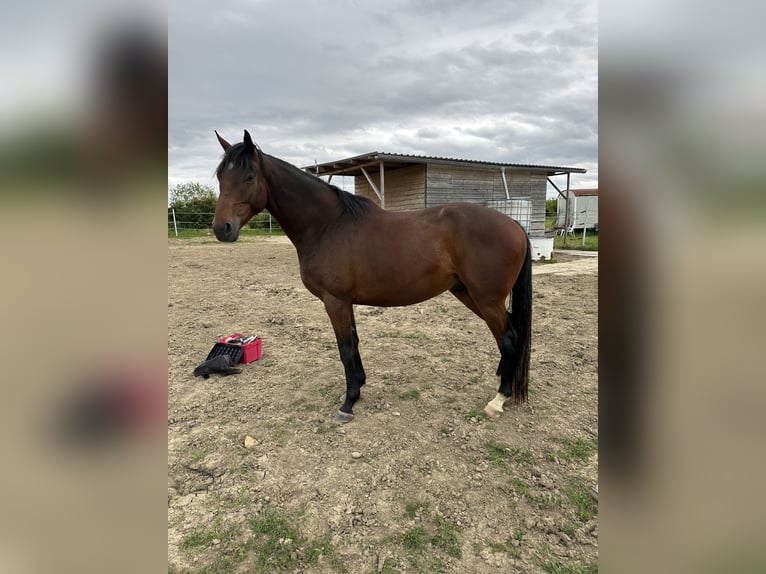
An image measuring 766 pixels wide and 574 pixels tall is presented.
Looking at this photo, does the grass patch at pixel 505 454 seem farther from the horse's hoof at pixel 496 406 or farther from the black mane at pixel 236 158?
the black mane at pixel 236 158

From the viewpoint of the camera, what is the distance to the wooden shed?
12.7 meters

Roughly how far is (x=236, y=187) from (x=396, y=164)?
11.3 m

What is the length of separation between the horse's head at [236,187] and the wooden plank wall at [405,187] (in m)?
10.5

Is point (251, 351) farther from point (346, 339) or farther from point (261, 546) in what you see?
point (261, 546)

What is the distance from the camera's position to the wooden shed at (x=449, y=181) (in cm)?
1266

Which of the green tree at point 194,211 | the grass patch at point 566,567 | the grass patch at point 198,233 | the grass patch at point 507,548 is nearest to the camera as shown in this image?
the grass patch at point 566,567

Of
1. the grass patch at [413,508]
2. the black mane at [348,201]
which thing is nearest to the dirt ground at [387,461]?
the grass patch at [413,508]

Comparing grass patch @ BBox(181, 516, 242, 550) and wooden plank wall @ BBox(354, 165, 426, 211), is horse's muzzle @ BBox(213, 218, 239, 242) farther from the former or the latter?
wooden plank wall @ BBox(354, 165, 426, 211)

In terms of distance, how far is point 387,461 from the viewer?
2500 millimetres

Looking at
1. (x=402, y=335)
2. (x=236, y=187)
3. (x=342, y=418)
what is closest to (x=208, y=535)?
(x=342, y=418)
